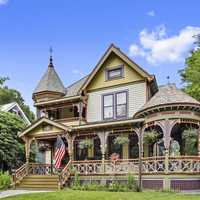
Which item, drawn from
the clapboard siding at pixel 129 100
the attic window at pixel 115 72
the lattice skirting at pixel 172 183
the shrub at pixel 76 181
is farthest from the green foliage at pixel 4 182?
the attic window at pixel 115 72

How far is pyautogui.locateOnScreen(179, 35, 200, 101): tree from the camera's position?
36.5m

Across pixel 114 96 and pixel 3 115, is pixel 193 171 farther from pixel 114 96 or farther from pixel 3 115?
pixel 3 115

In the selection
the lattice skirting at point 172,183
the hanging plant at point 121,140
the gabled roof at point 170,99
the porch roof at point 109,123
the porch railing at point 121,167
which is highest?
the gabled roof at point 170,99

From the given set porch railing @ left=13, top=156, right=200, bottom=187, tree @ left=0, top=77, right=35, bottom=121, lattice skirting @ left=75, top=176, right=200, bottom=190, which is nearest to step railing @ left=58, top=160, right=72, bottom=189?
porch railing @ left=13, top=156, right=200, bottom=187

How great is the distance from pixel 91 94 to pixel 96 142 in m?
3.66

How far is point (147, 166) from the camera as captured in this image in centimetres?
2352

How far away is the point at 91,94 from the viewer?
30.4 m

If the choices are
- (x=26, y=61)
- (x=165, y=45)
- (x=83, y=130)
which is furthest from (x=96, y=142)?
(x=165, y=45)

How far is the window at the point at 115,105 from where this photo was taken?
94.1 ft

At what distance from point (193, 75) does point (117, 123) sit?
15177 millimetres

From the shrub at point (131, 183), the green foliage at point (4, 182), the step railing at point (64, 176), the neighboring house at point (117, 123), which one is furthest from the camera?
the green foliage at point (4, 182)

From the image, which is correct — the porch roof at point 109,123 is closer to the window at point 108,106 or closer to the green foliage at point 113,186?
the window at point 108,106

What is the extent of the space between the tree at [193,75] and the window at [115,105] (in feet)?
31.9

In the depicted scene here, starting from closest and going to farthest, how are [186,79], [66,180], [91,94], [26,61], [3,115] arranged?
[66,180] < [26,61] < [91,94] < [3,115] < [186,79]
